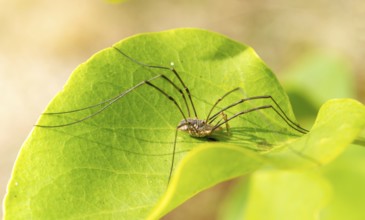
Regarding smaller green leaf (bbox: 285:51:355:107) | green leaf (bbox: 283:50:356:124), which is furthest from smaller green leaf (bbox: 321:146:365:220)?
smaller green leaf (bbox: 285:51:355:107)

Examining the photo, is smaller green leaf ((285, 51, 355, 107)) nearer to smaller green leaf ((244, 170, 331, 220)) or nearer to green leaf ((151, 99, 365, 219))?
smaller green leaf ((244, 170, 331, 220))

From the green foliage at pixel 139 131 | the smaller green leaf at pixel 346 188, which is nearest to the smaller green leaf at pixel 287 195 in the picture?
the green foliage at pixel 139 131

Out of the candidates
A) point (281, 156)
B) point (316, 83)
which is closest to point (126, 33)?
point (316, 83)

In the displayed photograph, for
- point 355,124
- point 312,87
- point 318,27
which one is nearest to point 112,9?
point 318,27

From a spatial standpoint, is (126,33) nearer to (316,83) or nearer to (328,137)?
(316,83)

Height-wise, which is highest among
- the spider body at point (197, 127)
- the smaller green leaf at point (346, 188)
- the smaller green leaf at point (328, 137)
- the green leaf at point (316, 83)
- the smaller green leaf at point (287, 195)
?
the smaller green leaf at point (328, 137)

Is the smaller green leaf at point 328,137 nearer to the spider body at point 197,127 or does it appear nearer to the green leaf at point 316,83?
the spider body at point 197,127
